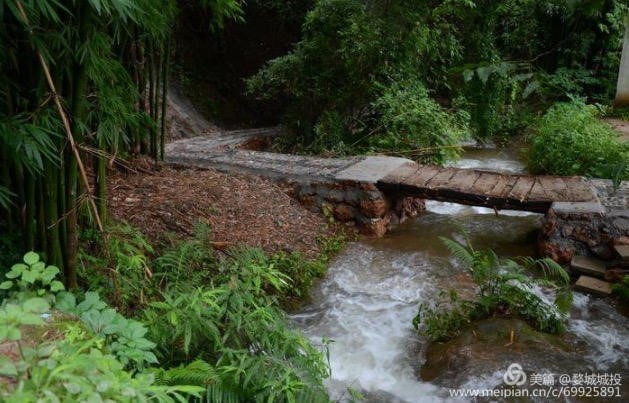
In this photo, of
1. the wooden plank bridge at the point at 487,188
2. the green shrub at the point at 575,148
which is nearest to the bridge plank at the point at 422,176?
the wooden plank bridge at the point at 487,188

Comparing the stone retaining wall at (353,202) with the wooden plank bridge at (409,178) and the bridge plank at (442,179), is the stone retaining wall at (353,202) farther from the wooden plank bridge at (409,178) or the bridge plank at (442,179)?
the bridge plank at (442,179)

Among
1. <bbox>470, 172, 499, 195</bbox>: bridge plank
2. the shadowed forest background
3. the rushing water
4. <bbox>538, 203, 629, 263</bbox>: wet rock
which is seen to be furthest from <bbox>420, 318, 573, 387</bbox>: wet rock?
<bbox>470, 172, 499, 195</bbox>: bridge plank

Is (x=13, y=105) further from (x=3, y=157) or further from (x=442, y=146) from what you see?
(x=442, y=146)

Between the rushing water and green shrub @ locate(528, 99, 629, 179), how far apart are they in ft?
6.00

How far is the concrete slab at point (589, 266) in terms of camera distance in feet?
A: 13.4

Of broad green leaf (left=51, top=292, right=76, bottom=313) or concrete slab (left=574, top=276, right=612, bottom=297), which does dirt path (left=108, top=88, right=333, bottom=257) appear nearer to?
broad green leaf (left=51, top=292, right=76, bottom=313)

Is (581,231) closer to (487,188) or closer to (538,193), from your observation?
(538,193)

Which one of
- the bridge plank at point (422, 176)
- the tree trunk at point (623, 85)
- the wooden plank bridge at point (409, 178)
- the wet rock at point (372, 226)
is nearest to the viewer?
the tree trunk at point (623, 85)

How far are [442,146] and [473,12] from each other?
251cm

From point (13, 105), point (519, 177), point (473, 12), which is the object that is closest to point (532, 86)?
point (13, 105)

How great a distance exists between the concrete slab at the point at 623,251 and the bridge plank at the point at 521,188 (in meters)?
0.88

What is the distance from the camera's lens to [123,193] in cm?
439

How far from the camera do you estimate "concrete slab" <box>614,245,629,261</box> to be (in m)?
3.89

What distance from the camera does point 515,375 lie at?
2816 millimetres
